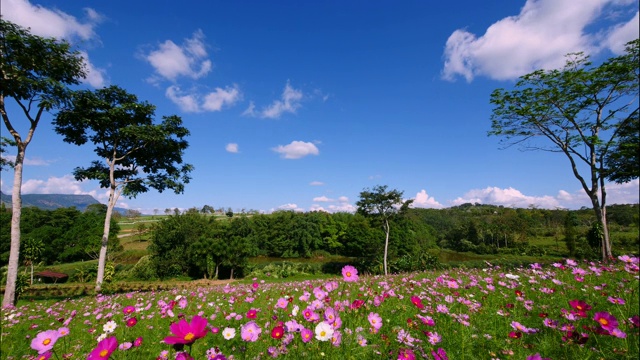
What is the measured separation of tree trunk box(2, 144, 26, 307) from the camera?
942 cm

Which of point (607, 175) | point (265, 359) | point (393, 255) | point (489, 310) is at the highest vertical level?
point (607, 175)

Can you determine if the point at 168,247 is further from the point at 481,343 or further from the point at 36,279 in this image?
the point at 481,343

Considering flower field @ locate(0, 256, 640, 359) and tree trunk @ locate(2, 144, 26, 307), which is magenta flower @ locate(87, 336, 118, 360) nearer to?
flower field @ locate(0, 256, 640, 359)

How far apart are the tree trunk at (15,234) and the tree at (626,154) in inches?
947

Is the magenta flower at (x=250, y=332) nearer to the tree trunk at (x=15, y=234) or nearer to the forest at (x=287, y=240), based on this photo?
the tree trunk at (x=15, y=234)

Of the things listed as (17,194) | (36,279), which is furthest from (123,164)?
(36,279)

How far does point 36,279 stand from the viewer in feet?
122

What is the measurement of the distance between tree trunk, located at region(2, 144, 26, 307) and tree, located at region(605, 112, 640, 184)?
24.0 m

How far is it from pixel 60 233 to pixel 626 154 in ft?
248

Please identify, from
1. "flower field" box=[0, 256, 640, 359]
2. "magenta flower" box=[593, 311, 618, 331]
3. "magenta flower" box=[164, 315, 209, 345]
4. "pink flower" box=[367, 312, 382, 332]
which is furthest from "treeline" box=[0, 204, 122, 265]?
"magenta flower" box=[593, 311, 618, 331]

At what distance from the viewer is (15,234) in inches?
396

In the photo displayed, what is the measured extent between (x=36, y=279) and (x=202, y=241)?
2258cm

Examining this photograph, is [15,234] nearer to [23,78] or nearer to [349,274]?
[23,78]

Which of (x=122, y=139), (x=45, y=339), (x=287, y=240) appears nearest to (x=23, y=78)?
(x=122, y=139)
